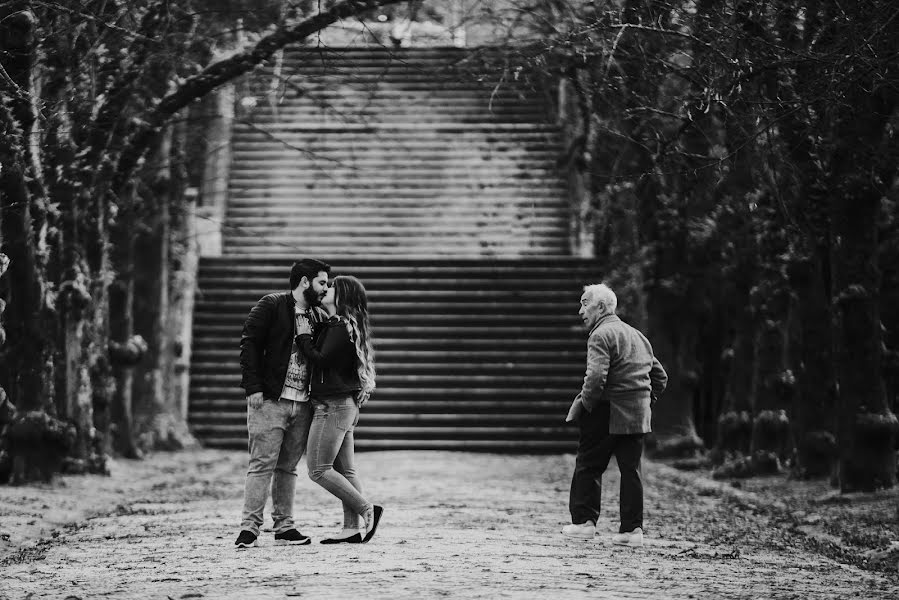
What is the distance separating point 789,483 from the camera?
14.0m

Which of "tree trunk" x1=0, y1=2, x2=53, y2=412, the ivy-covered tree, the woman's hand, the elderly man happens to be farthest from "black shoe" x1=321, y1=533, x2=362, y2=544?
"tree trunk" x1=0, y1=2, x2=53, y2=412

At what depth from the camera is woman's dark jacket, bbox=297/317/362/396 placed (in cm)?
862

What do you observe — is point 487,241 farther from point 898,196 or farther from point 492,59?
point 898,196

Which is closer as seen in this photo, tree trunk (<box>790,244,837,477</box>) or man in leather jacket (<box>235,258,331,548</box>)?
man in leather jacket (<box>235,258,331,548</box>)

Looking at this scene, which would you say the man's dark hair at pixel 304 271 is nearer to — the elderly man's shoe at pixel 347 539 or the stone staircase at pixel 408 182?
the elderly man's shoe at pixel 347 539

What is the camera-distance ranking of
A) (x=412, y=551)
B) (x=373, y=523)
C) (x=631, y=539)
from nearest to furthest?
(x=412, y=551)
(x=373, y=523)
(x=631, y=539)

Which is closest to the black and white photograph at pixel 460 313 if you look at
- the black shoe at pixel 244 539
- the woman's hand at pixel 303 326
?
the woman's hand at pixel 303 326

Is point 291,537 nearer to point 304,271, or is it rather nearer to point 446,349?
point 304,271

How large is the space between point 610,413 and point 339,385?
6.14 feet

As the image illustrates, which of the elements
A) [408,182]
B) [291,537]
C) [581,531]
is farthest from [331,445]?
[408,182]

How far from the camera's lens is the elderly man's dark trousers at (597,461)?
30.3 ft

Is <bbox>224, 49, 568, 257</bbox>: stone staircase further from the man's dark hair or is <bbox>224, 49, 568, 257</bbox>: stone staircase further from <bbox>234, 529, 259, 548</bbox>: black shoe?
<bbox>234, 529, 259, 548</bbox>: black shoe

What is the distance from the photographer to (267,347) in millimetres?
8664

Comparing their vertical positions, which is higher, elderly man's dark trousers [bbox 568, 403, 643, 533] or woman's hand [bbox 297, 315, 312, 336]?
woman's hand [bbox 297, 315, 312, 336]
